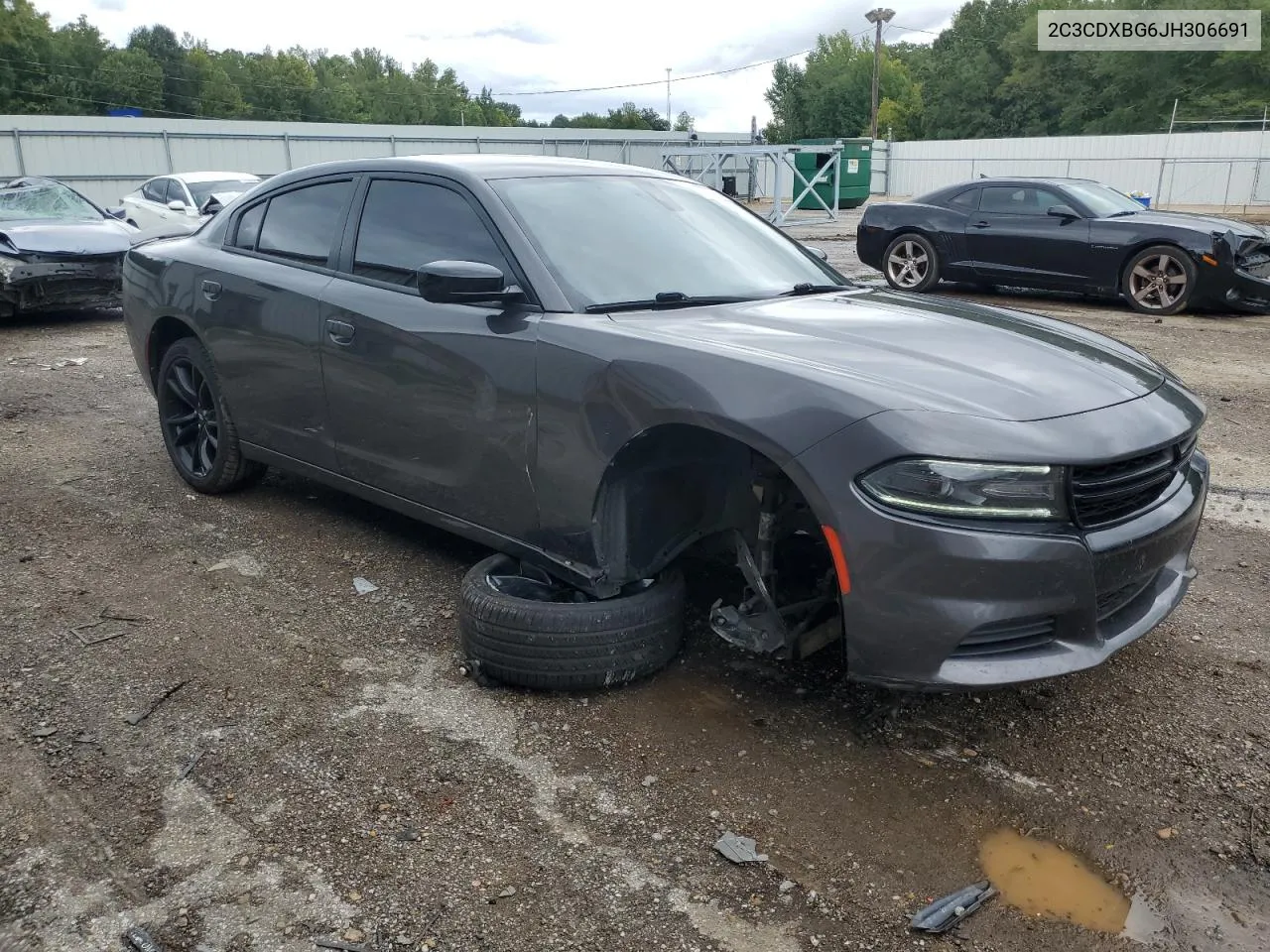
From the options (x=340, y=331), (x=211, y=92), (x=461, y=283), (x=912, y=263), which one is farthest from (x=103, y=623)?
(x=211, y=92)

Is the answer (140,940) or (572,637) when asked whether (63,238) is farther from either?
(140,940)

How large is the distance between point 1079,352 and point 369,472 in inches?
101

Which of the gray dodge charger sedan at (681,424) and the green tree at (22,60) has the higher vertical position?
the green tree at (22,60)

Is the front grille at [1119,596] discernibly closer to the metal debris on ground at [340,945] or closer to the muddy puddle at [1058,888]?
the muddy puddle at [1058,888]

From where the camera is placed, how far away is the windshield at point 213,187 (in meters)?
16.0

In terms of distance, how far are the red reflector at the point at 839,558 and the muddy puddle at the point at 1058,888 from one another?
0.73 metres

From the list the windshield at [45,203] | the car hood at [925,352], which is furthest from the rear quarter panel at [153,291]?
the windshield at [45,203]

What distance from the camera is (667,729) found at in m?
3.16

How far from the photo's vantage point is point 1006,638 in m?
2.69

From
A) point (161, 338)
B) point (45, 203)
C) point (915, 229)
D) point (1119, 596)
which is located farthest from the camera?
point (915, 229)

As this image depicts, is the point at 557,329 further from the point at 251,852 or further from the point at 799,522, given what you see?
the point at 251,852

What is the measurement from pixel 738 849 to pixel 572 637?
87 centimetres

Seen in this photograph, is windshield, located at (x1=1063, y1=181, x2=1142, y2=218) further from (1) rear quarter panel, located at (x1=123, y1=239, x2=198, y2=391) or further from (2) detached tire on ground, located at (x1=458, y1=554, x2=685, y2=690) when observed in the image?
(2) detached tire on ground, located at (x1=458, y1=554, x2=685, y2=690)

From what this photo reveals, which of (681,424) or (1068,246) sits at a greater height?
(681,424)
